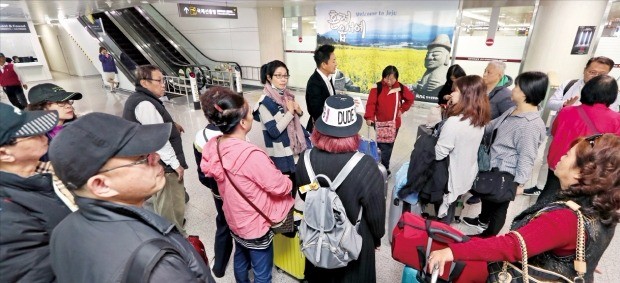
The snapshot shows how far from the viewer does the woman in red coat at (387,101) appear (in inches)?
133

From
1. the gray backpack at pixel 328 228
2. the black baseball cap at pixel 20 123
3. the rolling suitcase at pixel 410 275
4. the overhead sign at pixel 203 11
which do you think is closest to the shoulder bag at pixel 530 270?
the rolling suitcase at pixel 410 275

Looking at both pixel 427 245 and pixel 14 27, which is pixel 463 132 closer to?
pixel 427 245

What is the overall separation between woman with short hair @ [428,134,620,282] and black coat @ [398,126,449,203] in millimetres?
1001

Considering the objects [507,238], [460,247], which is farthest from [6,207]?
[507,238]

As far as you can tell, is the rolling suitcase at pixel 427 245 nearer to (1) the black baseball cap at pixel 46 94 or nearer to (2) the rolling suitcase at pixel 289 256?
(2) the rolling suitcase at pixel 289 256

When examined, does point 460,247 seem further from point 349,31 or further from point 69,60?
point 69,60

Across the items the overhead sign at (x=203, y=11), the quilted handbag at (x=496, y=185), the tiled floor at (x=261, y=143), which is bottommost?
the tiled floor at (x=261, y=143)

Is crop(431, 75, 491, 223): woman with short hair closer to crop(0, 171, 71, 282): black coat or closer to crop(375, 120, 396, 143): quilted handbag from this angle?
crop(375, 120, 396, 143): quilted handbag

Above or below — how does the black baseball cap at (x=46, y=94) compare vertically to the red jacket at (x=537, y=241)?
above

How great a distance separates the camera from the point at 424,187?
7.68 ft

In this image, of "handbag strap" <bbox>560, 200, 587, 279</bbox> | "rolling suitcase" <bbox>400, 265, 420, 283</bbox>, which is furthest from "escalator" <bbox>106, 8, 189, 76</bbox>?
"handbag strap" <bbox>560, 200, 587, 279</bbox>

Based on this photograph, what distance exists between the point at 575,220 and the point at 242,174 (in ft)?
4.82

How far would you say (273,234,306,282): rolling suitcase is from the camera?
218 centimetres

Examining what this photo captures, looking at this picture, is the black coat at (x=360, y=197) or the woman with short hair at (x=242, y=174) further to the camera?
the woman with short hair at (x=242, y=174)
